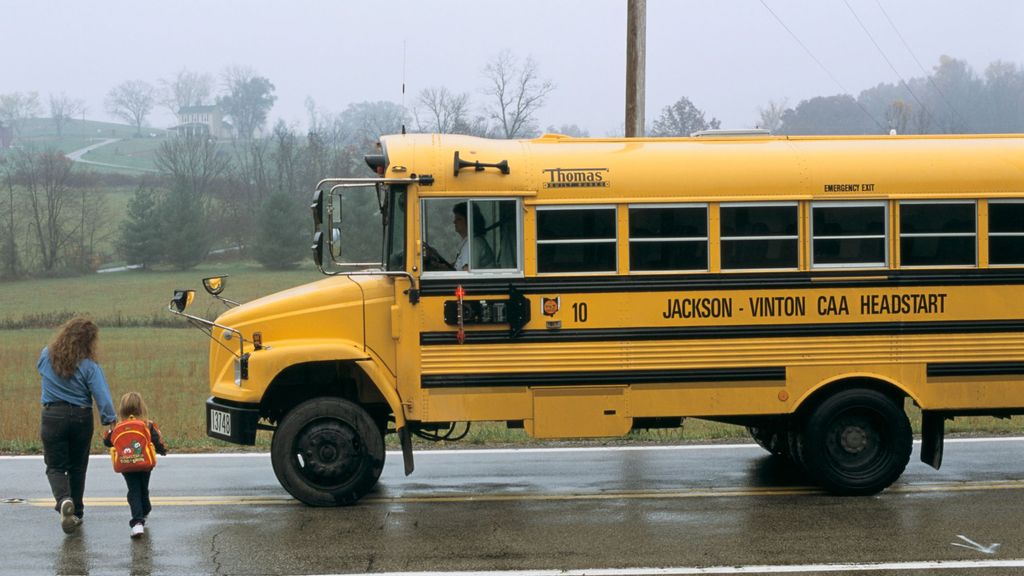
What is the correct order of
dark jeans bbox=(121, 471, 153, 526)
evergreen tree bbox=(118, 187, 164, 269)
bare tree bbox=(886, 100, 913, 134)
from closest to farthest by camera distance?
dark jeans bbox=(121, 471, 153, 526) < bare tree bbox=(886, 100, 913, 134) < evergreen tree bbox=(118, 187, 164, 269)

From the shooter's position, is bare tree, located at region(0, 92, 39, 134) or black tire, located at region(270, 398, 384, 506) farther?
bare tree, located at region(0, 92, 39, 134)

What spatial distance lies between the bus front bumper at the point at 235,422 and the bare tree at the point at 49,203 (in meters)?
58.6

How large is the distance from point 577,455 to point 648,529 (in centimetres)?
332

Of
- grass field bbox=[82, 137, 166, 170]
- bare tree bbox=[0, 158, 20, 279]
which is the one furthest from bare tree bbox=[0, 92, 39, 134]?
bare tree bbox=[0, 158, 20, 279]

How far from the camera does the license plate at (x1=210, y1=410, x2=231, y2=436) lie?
9195 mm

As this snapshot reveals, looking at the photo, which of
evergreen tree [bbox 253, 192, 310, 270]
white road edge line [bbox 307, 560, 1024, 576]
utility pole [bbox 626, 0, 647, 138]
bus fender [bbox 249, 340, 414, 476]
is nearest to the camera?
white road edge line [bbox 307, 560, 1024, 576]

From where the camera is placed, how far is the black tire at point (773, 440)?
1018 cm

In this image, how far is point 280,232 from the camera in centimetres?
6019

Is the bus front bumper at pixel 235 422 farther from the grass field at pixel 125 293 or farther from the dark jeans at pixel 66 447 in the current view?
the grass field at pixel 125 293

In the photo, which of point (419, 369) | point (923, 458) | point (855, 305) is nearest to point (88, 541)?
point (419, 369)

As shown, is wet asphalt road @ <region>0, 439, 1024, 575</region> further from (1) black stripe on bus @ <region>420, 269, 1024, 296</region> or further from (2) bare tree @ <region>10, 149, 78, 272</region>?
(2) bare tree @ <region>10, 149, 78, 272</region>

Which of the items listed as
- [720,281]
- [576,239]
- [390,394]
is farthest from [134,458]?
[720,281]

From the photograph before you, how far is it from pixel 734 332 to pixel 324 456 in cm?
331

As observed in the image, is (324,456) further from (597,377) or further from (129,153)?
(129,153)
